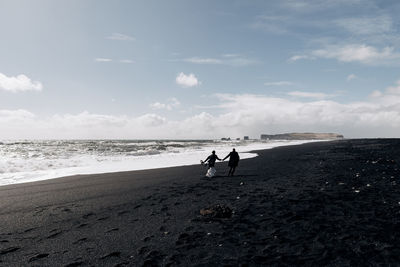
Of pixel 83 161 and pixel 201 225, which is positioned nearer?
pixel 201 225

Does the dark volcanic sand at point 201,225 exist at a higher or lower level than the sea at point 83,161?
lower

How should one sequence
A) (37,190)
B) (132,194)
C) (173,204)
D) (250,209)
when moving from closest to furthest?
(250,209), (173,204), (132,194), (37,190)

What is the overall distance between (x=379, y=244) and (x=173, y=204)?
717cm

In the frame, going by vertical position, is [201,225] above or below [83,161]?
below

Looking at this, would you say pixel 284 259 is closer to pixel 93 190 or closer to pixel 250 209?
pixel 250 209

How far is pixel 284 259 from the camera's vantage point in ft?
19.0

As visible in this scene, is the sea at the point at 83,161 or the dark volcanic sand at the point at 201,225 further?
the sea at the point at 83,161

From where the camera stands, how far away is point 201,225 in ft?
27.0

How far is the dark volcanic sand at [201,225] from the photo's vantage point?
19.8ft

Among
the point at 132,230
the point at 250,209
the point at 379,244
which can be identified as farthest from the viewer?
the point at 250,209

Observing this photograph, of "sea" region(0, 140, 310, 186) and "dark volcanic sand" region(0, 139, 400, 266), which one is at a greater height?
"sea" region(0, 140, 310, 186)

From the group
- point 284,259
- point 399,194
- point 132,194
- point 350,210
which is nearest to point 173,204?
point 132,194

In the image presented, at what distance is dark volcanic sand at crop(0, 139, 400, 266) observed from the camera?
19.8ft

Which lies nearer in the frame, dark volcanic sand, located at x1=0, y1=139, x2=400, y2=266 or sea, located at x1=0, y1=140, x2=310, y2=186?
dark volcanic sand, located at x1=0, y1=139, x2=400, y2=266
